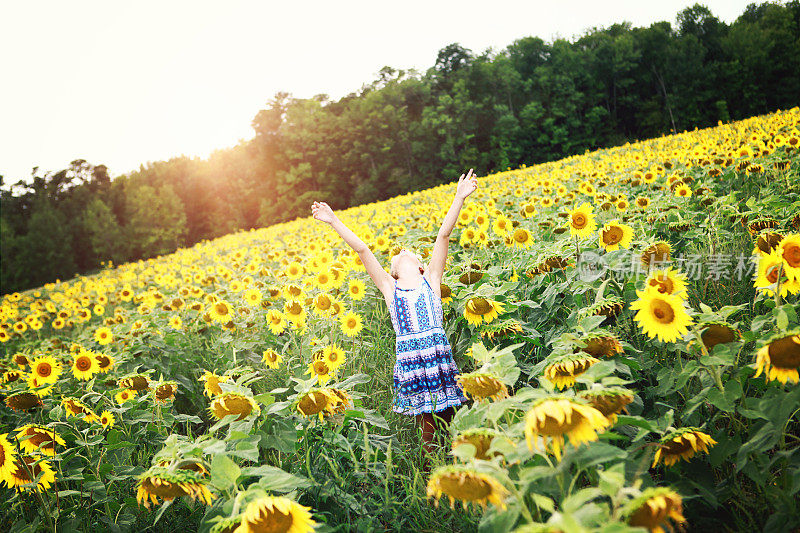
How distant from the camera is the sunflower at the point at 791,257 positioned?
170 cm

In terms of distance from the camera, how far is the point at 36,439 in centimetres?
216

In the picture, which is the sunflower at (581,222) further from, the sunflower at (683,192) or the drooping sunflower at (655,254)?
the sunflower at (683,192)

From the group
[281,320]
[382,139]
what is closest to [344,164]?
[382,139]

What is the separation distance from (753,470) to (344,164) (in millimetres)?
40916

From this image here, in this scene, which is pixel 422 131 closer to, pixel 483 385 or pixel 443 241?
pixel 443 241

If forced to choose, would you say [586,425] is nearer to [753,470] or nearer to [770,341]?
[770,341]

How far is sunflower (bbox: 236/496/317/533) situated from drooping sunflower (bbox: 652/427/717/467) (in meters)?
1.09

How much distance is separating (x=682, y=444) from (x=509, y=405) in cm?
62

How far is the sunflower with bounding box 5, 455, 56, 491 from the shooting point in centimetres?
189

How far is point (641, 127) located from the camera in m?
41.5

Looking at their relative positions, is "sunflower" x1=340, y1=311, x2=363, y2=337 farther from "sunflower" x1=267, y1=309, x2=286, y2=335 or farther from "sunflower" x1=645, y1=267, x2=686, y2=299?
"sunflower" x1=645, y1=267, x2=686, y2=299

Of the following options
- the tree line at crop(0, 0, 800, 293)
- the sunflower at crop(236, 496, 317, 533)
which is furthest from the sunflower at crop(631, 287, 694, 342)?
the tree line at crop(0, 0, 800, 293)

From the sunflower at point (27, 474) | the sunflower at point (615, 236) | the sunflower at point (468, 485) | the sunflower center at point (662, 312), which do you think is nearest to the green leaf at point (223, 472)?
the sunflower at point (468, 485)

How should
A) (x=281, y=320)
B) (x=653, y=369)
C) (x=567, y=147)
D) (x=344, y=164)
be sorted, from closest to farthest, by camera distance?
(x=653, y=369) < (x=281, y=320) < (x=567, y=147) < (x=344, y=164)
